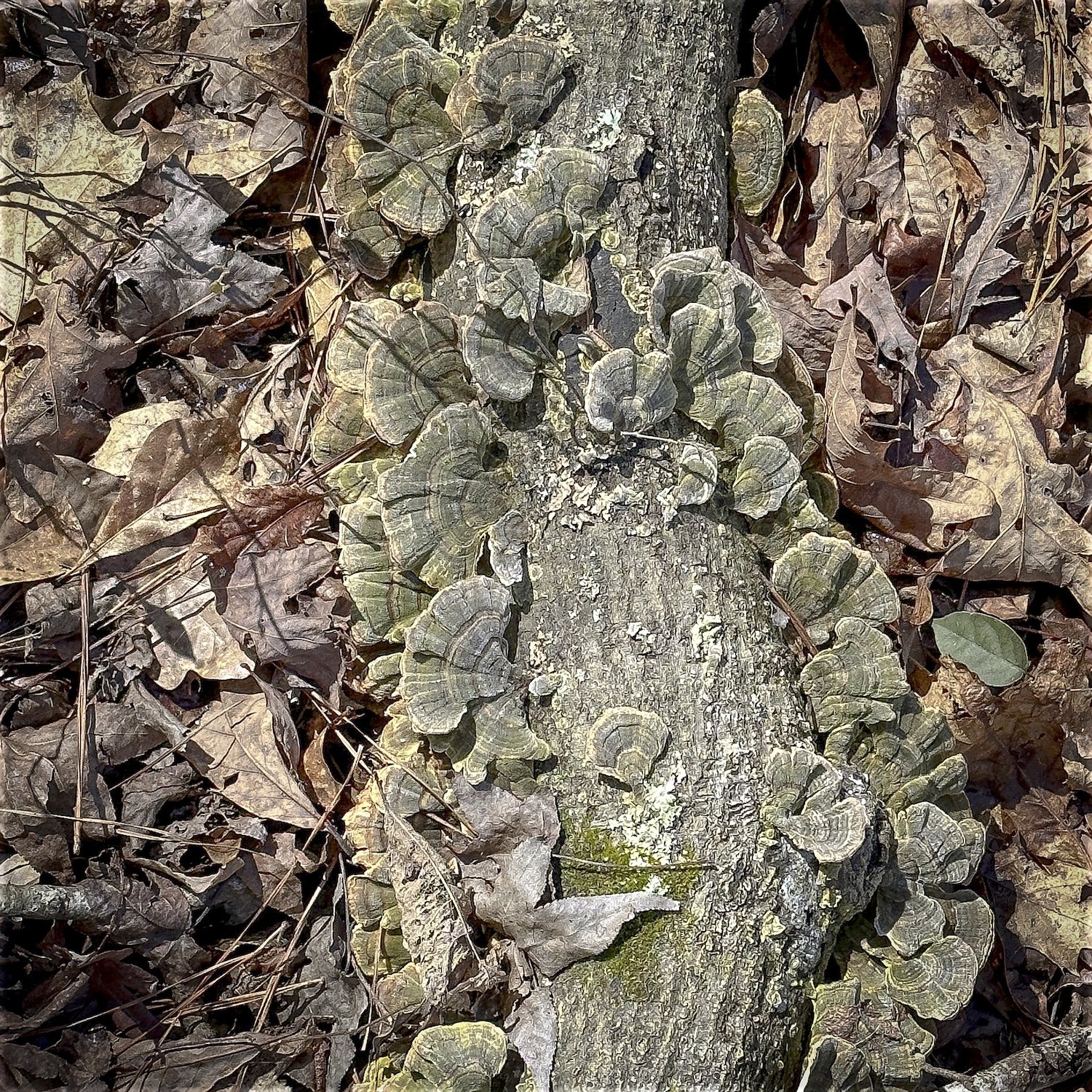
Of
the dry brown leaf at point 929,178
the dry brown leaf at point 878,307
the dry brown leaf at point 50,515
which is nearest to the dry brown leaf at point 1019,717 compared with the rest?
the dry brown leaf at point 878,307

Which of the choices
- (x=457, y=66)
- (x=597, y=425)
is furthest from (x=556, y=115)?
(x=597, y=425)

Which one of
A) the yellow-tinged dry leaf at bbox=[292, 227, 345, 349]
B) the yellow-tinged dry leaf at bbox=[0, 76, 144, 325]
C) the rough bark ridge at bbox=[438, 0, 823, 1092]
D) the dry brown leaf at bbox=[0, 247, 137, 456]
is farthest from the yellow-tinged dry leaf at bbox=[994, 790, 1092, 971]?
the yellow-tinged dry leaf at bbox=[0, 76, 144, 325]

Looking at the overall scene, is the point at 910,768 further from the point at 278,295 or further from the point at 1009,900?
the point at 278,295

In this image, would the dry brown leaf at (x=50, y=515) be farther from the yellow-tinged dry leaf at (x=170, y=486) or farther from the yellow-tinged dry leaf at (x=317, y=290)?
the yellow-tinged dry leaf at (x=317, y=290)

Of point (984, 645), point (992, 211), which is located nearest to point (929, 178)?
point (992, 211)

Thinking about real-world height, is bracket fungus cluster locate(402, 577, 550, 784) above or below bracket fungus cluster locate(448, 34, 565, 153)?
below

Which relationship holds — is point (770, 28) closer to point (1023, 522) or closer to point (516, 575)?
point (1023, 522)

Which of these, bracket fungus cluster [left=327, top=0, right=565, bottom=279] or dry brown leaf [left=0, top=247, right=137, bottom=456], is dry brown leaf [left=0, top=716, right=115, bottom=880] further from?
bracket fungus cluster [left=327, top=0, right=565, bottom=279]
